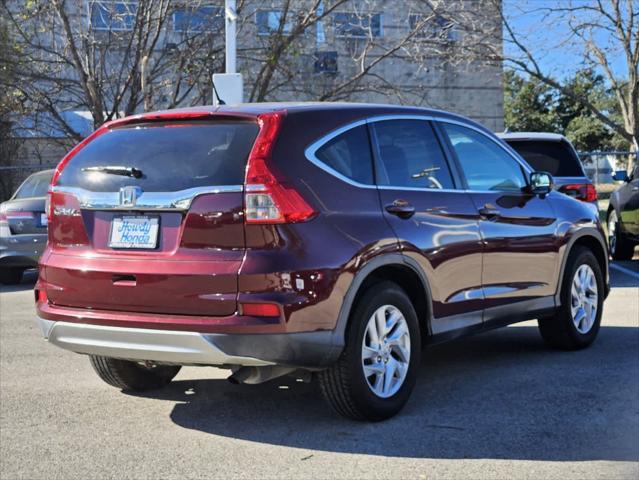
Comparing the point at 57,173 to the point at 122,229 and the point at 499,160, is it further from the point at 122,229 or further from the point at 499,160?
the point at 499,160

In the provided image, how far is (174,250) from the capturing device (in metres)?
4.96

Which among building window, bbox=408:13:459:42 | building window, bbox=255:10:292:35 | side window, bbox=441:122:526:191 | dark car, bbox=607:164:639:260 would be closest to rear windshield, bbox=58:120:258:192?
side window, bbox=441:122:526:191

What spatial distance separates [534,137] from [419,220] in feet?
19.6

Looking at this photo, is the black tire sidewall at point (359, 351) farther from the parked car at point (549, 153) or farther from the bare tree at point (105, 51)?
the bare tree at point (105, 51)

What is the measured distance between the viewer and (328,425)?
541 cm

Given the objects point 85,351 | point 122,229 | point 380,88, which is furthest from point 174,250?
point 380,88

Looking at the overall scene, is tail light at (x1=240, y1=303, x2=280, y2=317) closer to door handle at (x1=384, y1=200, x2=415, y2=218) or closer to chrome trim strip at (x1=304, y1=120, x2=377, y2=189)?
chrome trim strip at (x1=304, y1=120, x2=377, y2=189)

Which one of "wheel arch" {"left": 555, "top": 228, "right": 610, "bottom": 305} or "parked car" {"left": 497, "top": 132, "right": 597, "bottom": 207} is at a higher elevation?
"parked car" {"left": 497, "top": 132, "right": 597, "bottom": 207}

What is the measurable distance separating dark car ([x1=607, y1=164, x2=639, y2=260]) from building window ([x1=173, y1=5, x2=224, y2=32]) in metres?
9.14

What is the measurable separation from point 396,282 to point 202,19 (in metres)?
15.3

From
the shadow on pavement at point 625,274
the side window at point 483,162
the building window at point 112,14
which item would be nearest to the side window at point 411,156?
the side window at point 483,162

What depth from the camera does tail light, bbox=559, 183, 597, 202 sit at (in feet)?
35.8

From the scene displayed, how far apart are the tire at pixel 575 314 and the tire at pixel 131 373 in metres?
2.93

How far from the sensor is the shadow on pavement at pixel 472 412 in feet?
16.2
